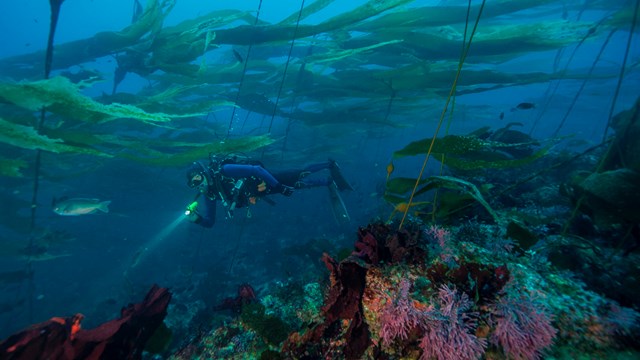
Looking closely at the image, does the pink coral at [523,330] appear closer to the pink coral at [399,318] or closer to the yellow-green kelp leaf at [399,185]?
the pink coral at [399,318]

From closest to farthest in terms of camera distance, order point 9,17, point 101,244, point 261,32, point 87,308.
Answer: point 261,32 < point 87,308 < point 101,244 < point 9,17

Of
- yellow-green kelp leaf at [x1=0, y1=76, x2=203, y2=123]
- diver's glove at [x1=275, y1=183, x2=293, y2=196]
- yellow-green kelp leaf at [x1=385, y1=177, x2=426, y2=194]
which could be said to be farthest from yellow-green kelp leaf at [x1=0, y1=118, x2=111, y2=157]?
diver's glove at [x1=275, y1=183, x2=293, y2=196]

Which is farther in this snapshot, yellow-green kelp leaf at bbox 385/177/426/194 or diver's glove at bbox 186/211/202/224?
diver's glove at bbox 186/211/202/224

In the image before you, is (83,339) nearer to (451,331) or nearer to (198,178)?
(451,331)

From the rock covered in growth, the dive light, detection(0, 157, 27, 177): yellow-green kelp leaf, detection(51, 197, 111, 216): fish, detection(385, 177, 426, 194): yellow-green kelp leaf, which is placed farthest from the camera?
detection(51, 197, 111, 216): fish

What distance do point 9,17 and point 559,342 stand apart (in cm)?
11577

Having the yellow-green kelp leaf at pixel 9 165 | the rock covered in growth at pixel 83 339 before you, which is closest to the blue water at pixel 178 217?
the yellow-green kelp leaf at pixel 9 165

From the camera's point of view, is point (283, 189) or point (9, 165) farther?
point (283, 189)

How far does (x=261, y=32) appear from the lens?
6613 millimetres

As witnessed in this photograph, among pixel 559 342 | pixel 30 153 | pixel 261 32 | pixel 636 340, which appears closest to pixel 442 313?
pixel 559 342

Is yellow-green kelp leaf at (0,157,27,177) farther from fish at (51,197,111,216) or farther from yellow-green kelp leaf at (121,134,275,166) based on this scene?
yellow-green kelp leaf at (121,134,275,166)

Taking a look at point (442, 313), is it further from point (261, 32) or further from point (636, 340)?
point (261, 32)

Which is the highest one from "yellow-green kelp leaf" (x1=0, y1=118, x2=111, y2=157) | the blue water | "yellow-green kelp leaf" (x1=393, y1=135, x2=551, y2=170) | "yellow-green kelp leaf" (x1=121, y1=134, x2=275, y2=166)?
"yellow-green kelp leaf" (x1=393, y1=135, x2=551, y2=170)

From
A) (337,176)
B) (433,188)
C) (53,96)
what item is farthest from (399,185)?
(337,176)
